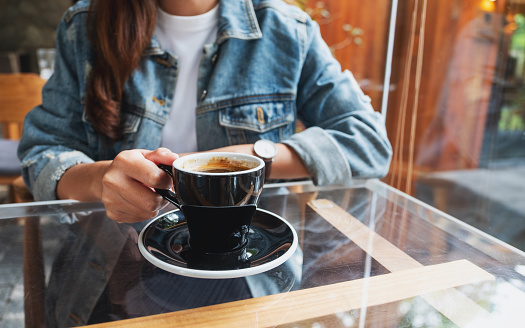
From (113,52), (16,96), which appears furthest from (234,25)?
(16,96)

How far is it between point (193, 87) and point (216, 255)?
0.55m

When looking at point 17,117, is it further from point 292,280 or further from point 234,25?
point 292,280

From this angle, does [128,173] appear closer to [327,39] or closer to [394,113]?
[394,113]

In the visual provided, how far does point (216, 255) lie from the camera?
0.43m

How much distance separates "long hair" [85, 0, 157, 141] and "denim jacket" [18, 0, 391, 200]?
0.09ft

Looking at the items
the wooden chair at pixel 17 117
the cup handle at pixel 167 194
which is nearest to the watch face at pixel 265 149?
the cup handle at pixel 167 194

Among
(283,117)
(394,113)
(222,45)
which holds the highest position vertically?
(222,45)

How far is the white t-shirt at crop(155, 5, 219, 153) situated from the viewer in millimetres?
887

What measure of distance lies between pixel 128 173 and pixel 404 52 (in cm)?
180

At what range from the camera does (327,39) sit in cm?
246

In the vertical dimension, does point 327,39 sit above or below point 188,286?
above

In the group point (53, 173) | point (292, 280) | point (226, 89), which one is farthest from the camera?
point (226, 89)

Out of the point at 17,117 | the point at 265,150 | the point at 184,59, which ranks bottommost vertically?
the point at 17,117

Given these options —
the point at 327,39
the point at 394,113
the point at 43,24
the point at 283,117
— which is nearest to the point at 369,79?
the point at 327,39
